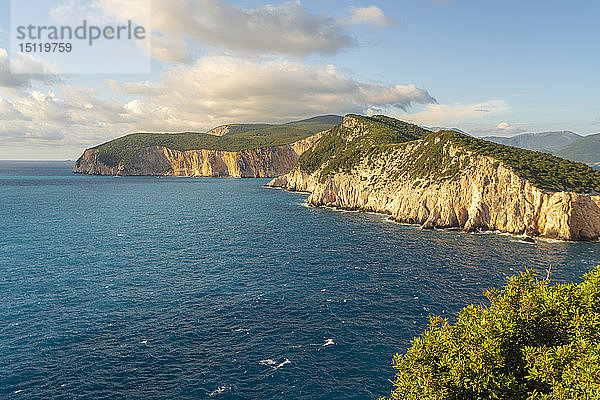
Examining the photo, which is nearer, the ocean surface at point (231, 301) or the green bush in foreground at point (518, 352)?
the green bush in foreground at point (518, 352)

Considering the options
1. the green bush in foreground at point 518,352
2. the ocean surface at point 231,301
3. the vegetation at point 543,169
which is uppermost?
the vegetation at point 543,169

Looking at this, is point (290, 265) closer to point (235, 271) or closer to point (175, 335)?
point (235, 271)

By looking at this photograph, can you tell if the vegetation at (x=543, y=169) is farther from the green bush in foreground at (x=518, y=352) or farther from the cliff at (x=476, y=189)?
the green bush in foreground at (x=518, y=352)

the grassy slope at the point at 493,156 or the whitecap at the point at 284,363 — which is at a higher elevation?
the grassy slope at the point at 493,156

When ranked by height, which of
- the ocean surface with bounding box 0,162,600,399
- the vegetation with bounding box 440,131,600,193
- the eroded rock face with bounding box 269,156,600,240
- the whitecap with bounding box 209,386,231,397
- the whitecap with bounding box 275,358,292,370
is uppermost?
the vegetation with bounding box 440,131,600,193

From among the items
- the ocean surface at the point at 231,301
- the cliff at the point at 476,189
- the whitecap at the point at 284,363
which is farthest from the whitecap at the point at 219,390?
the cliff at the point at 476,189

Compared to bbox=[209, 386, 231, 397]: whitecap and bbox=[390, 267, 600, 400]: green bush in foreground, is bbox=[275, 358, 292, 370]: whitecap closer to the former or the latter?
bbox=[209, 386, 231, 397]: whitecap

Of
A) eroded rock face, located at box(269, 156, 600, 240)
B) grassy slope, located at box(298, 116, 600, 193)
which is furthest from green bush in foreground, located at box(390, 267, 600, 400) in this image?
grassy slope, located at box(298, 116, 600, 193)

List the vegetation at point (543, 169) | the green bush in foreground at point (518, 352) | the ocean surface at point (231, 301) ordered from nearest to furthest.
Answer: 1. the green bush in foreground at point (518, 352)
2. the ocean surface at point (231, 301)
3. the vegetation at point (543, 169)
